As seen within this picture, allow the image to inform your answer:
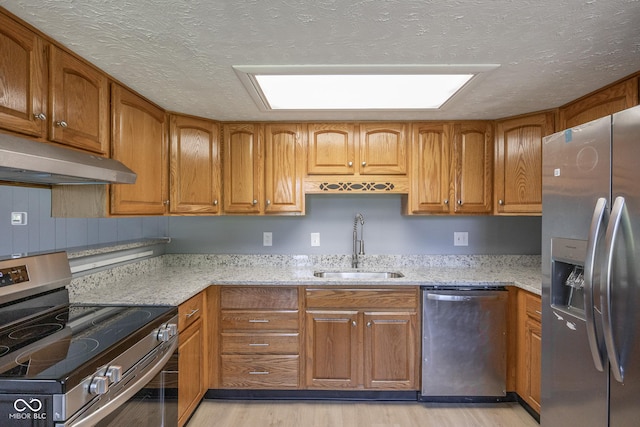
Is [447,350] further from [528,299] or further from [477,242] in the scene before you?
[477,242]

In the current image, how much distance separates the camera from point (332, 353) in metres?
2.37

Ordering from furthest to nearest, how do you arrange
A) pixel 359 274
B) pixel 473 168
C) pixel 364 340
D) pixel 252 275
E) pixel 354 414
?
pixel 359 274 < pixel 473 168 < pixel 252 275 < pixel 364 340 < pixel 354 414

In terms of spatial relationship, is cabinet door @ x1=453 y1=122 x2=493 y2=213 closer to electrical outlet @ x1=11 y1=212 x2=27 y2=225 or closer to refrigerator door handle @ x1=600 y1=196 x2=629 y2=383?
refrigerator door handle @ x1=600 y1=196 x2=629 y2=383

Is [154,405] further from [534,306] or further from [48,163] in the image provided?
[534,306]

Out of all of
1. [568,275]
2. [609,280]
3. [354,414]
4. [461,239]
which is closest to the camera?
Result: [609,280]

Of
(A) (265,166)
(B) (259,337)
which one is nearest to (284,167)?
(A) (265,166)

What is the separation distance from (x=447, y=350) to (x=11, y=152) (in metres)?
2.52

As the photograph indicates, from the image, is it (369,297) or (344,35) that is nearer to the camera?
(344,35)

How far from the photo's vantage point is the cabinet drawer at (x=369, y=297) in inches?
92.9

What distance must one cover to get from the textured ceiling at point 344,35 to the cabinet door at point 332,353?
1.65 meters

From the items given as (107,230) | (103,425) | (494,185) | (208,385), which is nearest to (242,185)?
(107,230)

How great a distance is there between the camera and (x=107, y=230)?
2.31 metres

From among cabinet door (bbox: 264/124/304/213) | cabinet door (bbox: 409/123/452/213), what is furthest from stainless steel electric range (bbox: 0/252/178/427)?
cabinet door (bbox: 409/123/452/213)

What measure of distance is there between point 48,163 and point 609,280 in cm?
206
